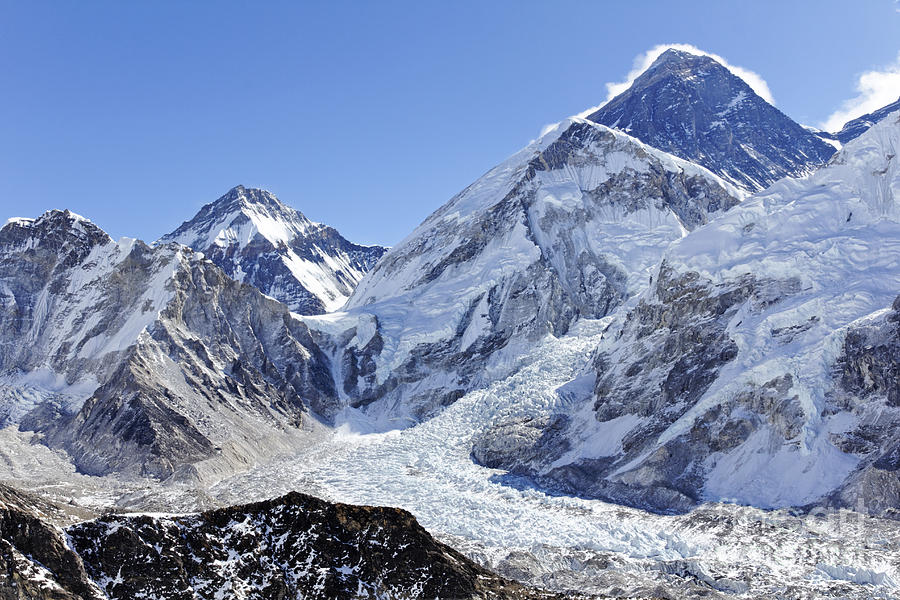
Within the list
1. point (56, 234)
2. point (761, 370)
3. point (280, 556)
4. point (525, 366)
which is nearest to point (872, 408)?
point (761, 370)

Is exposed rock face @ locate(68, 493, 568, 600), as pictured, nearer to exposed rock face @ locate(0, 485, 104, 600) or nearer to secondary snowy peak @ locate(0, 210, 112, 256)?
exposed rock face @ locate(0, 485, 104, 600)

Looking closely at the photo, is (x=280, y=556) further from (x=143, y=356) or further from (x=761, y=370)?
(x=143, y=356)

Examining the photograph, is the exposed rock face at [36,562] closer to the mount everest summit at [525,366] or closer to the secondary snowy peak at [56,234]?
the mount everest summit at [525,366]

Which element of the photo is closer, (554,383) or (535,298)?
(554,383)

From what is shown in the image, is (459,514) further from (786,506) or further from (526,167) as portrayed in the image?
(526,167)

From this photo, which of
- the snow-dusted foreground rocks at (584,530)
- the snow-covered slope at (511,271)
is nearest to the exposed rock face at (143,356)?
the snow-dusted foreground rocks at (584,530)

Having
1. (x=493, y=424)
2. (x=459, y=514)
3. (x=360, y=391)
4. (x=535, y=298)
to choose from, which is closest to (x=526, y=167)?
(x=535, y=298)
